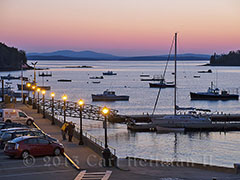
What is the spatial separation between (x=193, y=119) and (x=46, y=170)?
41597mm

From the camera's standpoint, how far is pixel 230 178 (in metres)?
19.0

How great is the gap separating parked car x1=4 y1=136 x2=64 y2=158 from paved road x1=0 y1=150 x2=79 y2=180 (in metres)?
0.29

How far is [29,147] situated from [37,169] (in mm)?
2351

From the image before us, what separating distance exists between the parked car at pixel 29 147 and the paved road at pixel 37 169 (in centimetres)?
29

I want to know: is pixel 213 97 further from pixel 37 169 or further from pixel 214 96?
pixel 37 169

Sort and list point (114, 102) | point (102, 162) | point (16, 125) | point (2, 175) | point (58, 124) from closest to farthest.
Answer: point (2, 175)
point (102, 162)
point (16, 125)
point (58, 124)
point (114, 102)

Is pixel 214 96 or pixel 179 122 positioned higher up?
pixel 179 122

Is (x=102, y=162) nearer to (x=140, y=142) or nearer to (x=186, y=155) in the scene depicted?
(x=186, y=155)

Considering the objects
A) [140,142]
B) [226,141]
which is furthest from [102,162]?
[226,141]

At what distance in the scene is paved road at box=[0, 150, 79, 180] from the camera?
59.8 feet

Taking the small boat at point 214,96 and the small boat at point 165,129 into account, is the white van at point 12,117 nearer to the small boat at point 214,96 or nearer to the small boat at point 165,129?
the small boat at point 165,129

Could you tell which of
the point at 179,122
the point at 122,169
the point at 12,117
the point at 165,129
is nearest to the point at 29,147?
the point at 122,169

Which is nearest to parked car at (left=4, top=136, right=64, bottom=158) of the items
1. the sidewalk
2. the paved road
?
the paved road

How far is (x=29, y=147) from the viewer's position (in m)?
21.7
